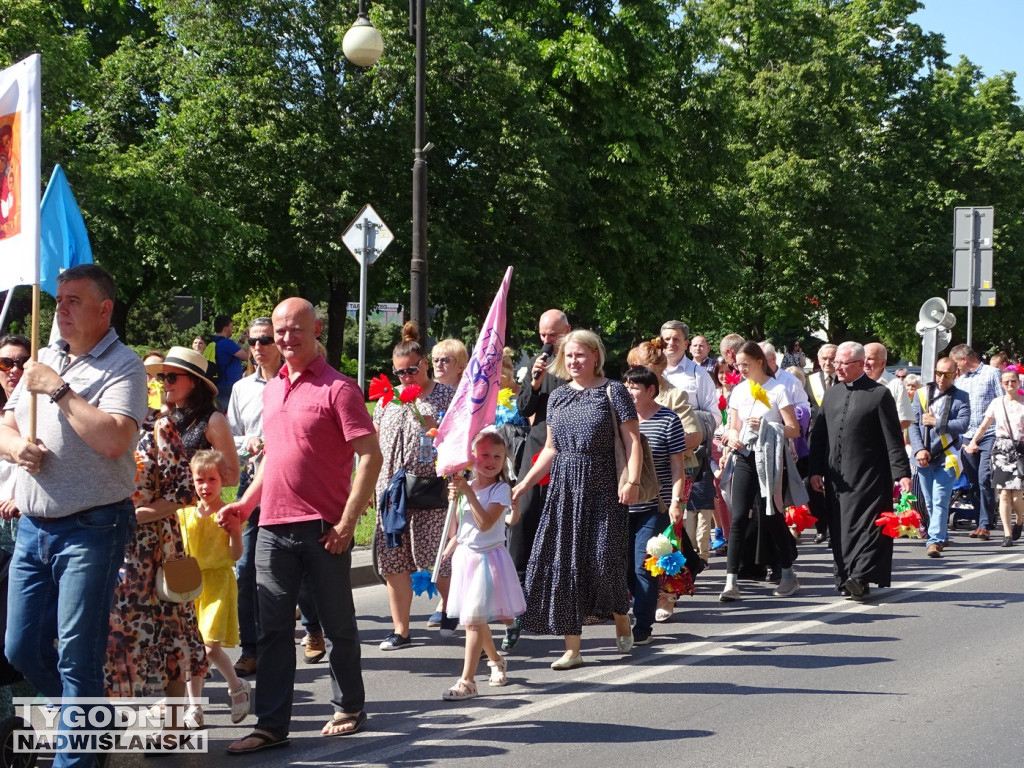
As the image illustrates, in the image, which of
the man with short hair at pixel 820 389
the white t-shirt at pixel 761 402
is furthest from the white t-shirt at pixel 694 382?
the man with short hair at pixel 820 389

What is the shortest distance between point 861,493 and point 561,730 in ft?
15.4

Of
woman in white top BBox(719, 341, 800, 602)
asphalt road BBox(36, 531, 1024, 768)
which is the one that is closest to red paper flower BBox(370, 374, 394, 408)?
asphalt road BBox(36, 531, 1024, 768)

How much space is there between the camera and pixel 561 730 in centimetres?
616

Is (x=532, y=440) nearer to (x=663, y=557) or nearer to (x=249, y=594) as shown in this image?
(x=663, y=557)

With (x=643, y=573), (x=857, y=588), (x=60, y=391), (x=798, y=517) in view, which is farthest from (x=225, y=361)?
(x=60, y=391)

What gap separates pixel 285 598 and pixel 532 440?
10.4ft

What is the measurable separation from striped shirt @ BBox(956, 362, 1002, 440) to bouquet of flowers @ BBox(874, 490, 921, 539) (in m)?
5.03

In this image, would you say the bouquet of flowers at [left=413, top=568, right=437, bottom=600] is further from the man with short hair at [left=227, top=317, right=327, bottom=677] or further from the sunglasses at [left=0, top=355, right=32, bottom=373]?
the sunglasses at [left=0, top=355, right=32, bottom=373]

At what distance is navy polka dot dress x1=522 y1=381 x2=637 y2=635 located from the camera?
7664 millimetres

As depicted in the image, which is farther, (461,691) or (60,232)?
(60,232)

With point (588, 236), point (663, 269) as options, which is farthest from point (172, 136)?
point (663, 269)

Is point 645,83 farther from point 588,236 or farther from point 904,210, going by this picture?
point 904,210

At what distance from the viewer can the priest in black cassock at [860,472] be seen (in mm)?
9953

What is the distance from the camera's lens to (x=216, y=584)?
6.55m
